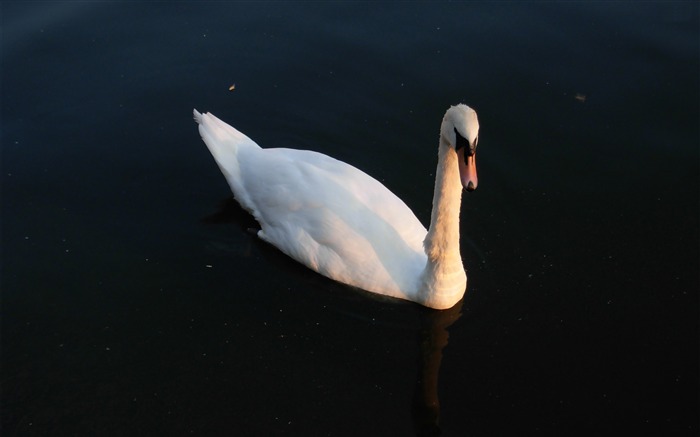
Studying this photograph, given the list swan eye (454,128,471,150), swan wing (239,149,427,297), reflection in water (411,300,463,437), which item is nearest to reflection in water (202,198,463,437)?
reflection in water (411,300,463,437)

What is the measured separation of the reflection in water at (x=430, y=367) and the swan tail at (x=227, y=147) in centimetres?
240

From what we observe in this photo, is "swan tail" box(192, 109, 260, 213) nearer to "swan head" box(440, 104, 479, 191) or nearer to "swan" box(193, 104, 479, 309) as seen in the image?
"swan" box(193, 104, 479, 309)

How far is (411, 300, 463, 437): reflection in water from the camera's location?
23.2 ft

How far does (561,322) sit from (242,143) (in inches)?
156

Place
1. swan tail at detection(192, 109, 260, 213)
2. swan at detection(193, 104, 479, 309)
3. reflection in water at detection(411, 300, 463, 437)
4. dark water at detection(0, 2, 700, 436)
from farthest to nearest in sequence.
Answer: swan tail at detection(192, 109, 260, 213)
swan at detection(193, 104, 479, 309)
dark water at detection(0, 2, 700, 436)
reflection in water at detection(411, 300, 463, 437)

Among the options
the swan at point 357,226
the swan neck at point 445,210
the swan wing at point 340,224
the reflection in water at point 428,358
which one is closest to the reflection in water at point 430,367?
the reflection in water at point 428,358

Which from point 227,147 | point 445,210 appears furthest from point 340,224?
point 227,147

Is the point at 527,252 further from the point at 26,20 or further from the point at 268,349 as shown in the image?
the point at 26,20

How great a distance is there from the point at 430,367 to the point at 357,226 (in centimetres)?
152

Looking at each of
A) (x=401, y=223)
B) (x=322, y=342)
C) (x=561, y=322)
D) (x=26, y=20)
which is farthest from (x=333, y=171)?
(x=26, y=20)

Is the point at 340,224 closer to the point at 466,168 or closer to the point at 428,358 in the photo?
the point at 428,358

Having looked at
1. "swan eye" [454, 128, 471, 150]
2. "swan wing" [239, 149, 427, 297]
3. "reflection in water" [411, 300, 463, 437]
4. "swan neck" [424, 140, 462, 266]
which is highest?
"swan eye" [454, 128, 471, 150]

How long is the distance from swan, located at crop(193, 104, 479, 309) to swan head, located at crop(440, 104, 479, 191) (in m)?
0.23

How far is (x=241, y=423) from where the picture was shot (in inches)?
277
